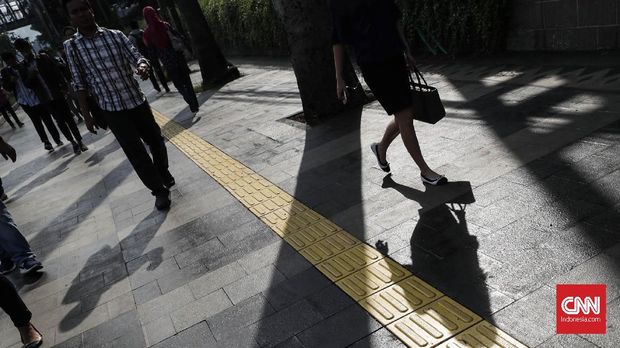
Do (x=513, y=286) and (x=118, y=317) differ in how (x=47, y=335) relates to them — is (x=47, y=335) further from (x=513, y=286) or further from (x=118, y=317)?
(x=513, y=286)

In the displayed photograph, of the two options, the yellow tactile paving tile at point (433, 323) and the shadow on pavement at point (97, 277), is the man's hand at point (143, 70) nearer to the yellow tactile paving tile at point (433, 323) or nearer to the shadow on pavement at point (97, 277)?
the shadow on pavement at point (97, 277)

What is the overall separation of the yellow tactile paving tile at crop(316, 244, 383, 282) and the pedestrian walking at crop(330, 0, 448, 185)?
96cm

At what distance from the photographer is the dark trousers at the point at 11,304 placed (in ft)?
9.94


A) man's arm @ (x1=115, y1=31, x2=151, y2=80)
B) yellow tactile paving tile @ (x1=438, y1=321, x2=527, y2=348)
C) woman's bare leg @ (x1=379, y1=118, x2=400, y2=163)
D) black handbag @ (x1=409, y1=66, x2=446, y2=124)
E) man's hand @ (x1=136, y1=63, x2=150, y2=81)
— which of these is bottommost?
yellow tactile paving tile @ (x1=438, y1=321, x2=527, y2=348)

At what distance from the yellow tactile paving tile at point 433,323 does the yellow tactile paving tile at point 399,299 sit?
0.04 m

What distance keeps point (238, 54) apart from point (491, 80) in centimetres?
1506

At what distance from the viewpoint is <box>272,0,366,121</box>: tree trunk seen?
644 centimetres

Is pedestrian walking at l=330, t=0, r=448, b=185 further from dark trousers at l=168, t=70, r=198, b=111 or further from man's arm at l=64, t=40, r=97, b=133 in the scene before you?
dark trousers at l=168, t=70, r=198, b=111

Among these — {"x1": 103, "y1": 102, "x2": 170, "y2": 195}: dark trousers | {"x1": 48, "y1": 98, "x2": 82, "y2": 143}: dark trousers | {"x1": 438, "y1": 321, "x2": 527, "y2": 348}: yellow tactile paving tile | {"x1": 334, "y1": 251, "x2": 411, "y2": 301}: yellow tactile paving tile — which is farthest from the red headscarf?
{"x1": 438, "y1": 321, "x2": 527, "y2": 348}: yellow tactile paving tile

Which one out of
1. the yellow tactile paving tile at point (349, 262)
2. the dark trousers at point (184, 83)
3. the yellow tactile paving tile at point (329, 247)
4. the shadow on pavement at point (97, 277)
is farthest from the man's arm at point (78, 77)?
the dark trousers at point (184, 83)

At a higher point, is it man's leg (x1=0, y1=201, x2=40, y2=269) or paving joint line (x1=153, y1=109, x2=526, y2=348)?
man's leg (x1=0, y1=201, x2=40, y2=269)

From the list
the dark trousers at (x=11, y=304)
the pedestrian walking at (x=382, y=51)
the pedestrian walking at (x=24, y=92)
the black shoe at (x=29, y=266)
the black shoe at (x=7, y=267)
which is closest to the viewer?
the dark trousers at (x=11, y=304)

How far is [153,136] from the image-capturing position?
16.9 ft

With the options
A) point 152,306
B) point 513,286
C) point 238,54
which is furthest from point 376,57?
point 238,54
